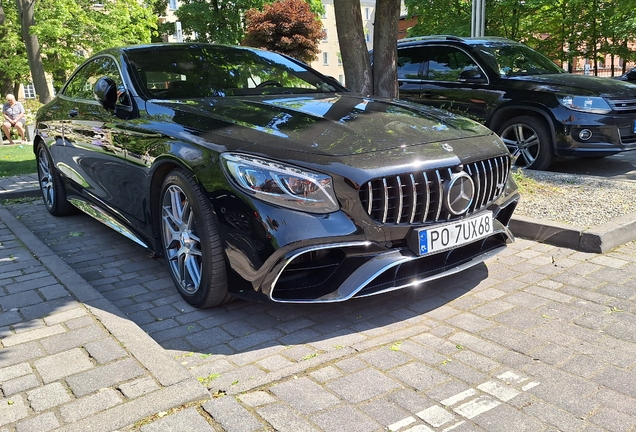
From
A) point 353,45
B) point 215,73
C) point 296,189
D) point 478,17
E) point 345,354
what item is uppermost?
point 478,17

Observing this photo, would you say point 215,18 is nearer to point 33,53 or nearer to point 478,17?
point 33,53

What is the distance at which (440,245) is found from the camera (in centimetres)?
320

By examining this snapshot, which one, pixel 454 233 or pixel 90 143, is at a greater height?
pixel 90 143

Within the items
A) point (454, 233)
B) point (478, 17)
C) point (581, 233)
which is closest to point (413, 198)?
point (454, 233)

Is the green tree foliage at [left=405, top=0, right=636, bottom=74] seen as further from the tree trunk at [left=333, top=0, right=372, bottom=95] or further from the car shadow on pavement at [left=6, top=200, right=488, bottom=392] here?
the car shadow on pavement at [left=6, top=200, right=488, bottom=392]

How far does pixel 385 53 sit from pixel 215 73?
10.6 ft

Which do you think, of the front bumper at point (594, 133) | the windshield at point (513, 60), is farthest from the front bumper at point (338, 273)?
the windshield at point (513, 60)

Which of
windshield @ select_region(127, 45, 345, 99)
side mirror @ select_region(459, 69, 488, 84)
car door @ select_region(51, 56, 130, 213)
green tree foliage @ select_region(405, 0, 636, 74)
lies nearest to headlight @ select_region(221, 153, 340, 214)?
windshield @ select_region(127, 45, 345, 99)

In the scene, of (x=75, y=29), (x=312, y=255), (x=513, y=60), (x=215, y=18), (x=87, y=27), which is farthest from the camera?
(x=215, y=18)

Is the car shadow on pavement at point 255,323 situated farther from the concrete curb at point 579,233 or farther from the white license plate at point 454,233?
the concrete curb at point 579,233

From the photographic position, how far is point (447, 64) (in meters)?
8.47

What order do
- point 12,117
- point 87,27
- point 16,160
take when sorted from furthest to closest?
point 87,27
point 12,117
point 16,160

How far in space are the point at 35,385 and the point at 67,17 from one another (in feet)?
81.0

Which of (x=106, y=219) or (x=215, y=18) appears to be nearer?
(x=106, y=219)
